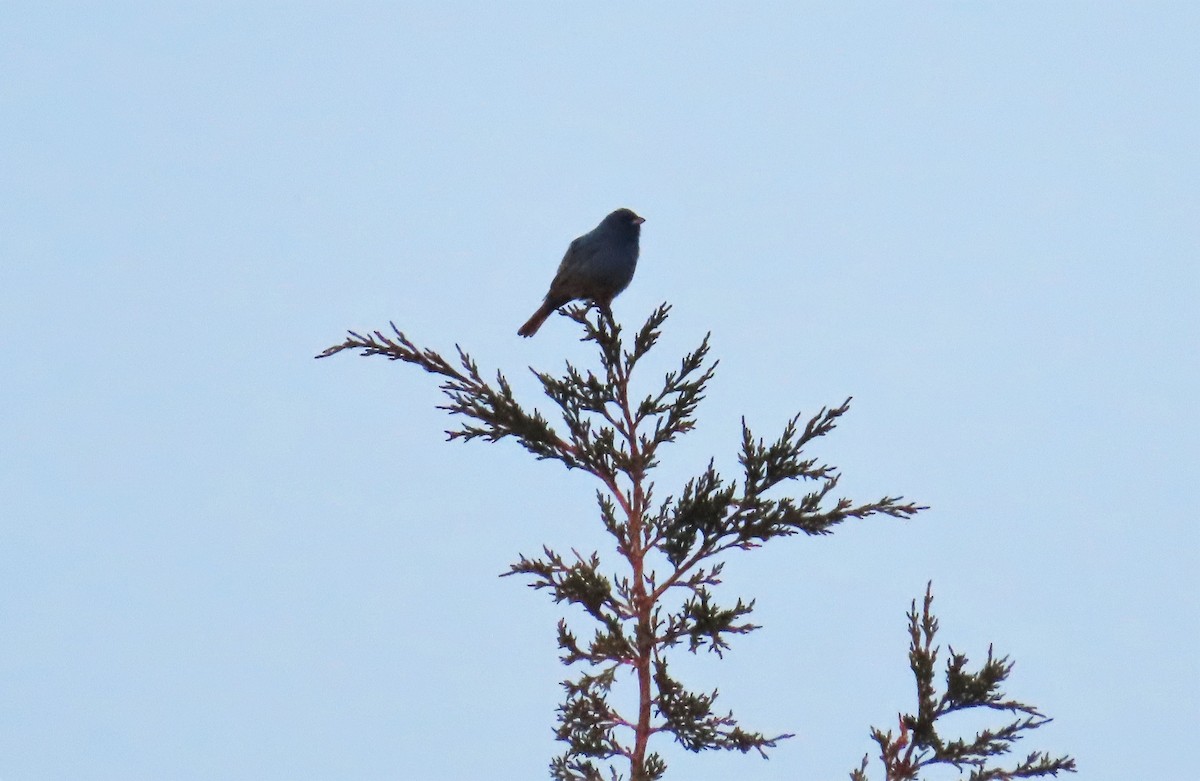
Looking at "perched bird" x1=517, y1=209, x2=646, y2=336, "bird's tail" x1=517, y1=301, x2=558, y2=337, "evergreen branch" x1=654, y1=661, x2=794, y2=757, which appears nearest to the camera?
"evergreen branch" x1=654, y1=661, x2=794, y2=757

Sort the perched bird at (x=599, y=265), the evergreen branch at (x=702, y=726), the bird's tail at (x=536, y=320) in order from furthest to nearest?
the bird's tail at (x=536, y=320) < the perched bird at (x=599, y=265) < the evergreen branch at (x=702, y=726)

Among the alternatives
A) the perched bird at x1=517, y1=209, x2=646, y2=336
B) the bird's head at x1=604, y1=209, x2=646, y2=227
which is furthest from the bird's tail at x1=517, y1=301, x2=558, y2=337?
the bird's head at x1=604, y1=209, x2=646, y2=227

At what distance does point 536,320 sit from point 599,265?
885 mm

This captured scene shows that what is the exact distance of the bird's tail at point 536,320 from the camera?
1091cm

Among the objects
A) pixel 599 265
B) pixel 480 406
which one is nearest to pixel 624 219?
pixel 599 265

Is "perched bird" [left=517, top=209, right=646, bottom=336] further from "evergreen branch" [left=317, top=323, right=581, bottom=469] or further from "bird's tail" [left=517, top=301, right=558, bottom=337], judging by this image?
"evergreen branch" [left=317, top=323, right=581, bottom=469]

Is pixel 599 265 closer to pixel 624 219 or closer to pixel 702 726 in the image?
pixel 624 219

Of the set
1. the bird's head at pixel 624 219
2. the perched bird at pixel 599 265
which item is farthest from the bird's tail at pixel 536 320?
the bird's head at pixel 624 219

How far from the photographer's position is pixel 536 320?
36.0 feet

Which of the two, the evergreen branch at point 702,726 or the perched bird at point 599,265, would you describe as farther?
the perched bird at point 599,265

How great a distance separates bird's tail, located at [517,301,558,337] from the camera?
10.9m

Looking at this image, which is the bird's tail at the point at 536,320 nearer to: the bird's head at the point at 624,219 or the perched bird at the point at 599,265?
the perched bird at the point at 599,265

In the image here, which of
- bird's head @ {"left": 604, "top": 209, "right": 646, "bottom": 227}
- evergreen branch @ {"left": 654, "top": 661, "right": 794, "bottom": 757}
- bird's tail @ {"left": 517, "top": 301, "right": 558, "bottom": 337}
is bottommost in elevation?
evergreen branch @ {"left": 654, "top": 661, "right": 794, "bottom": 757}

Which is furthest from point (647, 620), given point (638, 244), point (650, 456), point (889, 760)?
point (638, 244)
